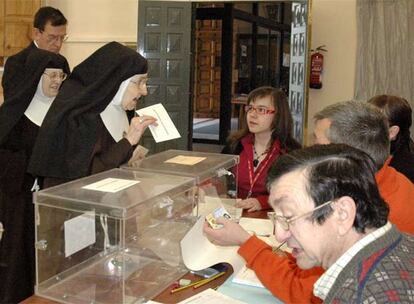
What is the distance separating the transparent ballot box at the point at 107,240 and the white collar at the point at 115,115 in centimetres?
51

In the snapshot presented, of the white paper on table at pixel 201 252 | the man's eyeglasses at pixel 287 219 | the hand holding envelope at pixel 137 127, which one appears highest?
the hand holding envelope at pixel 137 127

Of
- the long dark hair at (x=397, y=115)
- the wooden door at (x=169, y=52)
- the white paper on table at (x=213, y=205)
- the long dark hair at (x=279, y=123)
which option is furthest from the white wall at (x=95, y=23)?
the white paper on table at (x=213, y=205)

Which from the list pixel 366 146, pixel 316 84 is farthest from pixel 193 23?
pixel 366 146

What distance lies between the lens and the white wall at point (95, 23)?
6039 millimetres

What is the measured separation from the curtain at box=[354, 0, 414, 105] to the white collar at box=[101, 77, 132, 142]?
340cm

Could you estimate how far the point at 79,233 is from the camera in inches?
63.1

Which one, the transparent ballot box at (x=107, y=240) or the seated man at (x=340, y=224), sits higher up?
the seated man at (x=340, y=224)

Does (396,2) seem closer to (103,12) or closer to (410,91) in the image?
(410,91)

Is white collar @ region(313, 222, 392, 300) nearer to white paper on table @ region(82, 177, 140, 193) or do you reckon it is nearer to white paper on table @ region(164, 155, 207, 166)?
white paper on table @ region(82, 177, 140, 193)

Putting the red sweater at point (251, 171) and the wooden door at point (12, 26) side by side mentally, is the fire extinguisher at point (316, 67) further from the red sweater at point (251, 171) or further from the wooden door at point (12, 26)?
the wooden door at point (12, 26)

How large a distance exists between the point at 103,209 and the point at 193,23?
444 centimetres

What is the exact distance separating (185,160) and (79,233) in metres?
0.70

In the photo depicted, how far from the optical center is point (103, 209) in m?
1.42

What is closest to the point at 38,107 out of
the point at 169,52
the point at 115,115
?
the point at 115,115
